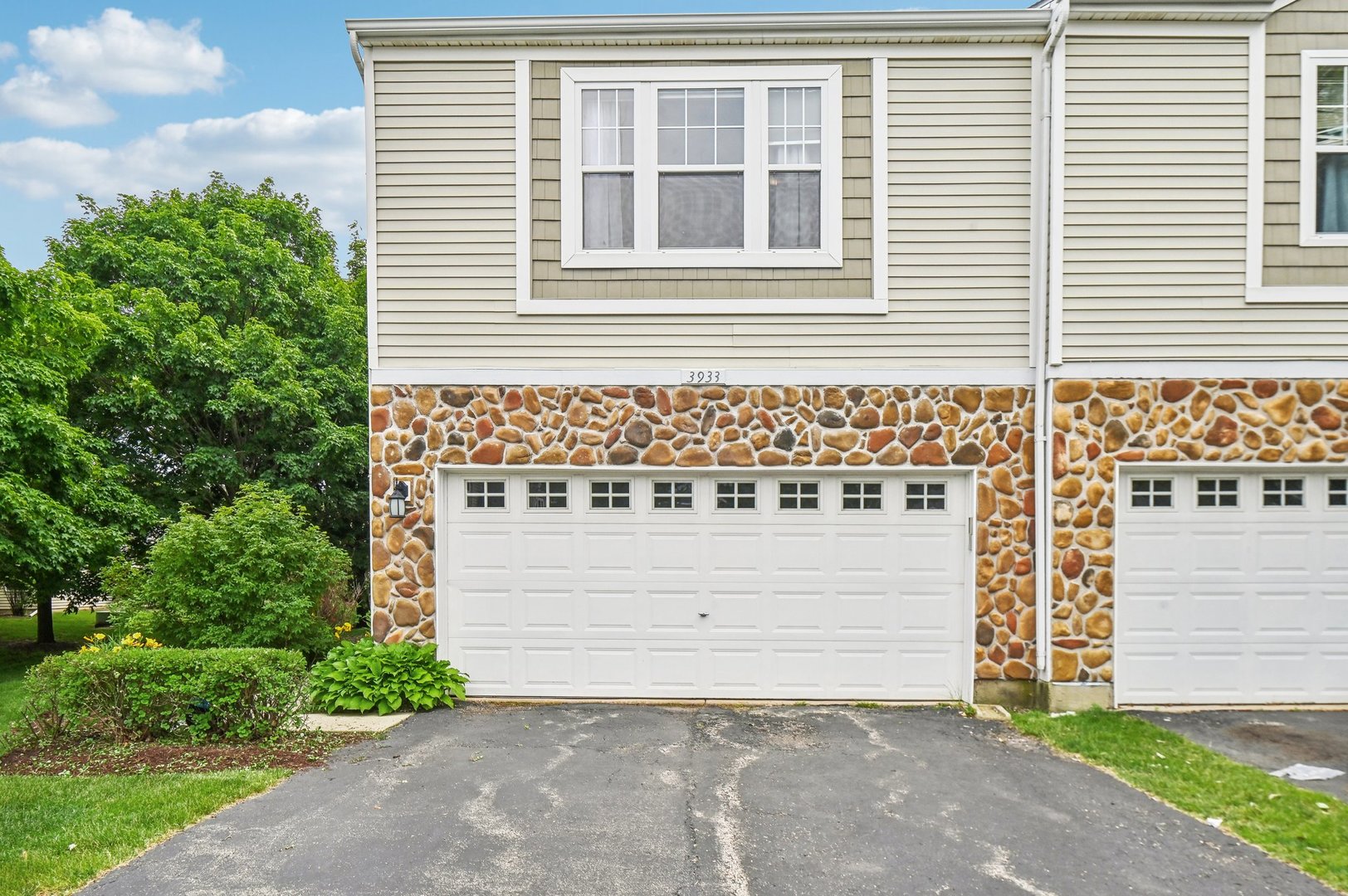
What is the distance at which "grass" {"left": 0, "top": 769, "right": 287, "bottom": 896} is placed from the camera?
3883 mm

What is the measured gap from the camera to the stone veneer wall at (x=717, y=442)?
7.11m

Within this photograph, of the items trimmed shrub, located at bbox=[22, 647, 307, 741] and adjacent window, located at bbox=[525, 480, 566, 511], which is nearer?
trimmed shrub, located at bbox=[22, 647, 307, 741]

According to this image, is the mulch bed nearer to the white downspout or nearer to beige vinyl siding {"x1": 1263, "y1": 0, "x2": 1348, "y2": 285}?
the white downspout

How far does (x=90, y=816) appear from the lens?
4535 millimetres

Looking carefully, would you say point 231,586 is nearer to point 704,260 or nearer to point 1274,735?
point 704,260

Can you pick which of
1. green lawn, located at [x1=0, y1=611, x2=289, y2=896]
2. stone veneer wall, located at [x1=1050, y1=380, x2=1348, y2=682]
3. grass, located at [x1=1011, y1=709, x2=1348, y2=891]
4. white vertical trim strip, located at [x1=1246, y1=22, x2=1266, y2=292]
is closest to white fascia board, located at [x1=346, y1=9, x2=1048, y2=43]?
white vertical trim strip, located at [x1=1246, y1=22, x2=1266, y2=292]

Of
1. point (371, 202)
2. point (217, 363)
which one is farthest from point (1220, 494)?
point (217, 363)

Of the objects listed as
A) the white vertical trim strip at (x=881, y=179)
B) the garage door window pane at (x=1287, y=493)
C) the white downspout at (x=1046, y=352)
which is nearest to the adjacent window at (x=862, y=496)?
the white downspout at (x=1046, y=352)

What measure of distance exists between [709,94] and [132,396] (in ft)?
38.9

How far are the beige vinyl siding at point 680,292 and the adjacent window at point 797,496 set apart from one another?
1120 millimetres

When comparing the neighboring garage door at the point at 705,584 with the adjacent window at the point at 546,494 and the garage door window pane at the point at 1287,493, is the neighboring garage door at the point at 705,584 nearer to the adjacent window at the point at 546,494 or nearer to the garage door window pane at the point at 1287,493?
the adjacent window at the point at 546,494

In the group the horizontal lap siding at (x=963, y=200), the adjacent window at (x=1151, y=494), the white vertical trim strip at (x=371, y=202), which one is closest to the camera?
the adjacent window at (x=1151, y=494)

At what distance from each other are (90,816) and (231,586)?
3.81m

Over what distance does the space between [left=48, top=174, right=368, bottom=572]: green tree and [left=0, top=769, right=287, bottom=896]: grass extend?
30.0 feet
